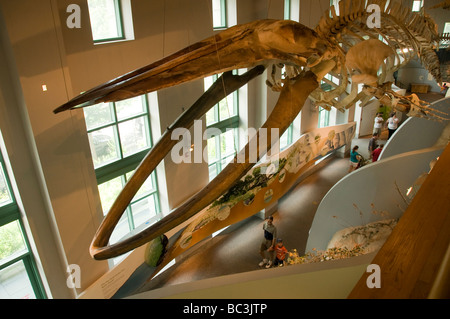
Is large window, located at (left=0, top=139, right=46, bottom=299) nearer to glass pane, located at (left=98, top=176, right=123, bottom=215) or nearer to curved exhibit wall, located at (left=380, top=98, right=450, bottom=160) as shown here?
glass pane, located at (left=98, top=176, right=123, bottom=215)

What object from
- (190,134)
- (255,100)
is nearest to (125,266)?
(190,134)

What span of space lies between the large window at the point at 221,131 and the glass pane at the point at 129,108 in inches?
71.5

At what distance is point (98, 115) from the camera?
5.91 m

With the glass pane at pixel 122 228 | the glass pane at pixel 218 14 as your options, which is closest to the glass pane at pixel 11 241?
the glass pane at pixel 122 228

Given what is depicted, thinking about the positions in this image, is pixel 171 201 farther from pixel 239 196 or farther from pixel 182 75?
pixel 182 75

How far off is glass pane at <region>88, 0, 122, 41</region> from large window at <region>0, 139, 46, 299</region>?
2473 mm

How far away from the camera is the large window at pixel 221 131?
26.6 feet

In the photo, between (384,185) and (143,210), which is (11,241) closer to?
(143,210)

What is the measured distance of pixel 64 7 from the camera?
15.8 feet

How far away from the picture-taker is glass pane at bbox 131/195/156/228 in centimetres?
703

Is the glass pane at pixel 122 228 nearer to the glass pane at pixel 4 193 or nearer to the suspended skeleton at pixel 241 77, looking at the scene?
the glass pane at pixel 4 193

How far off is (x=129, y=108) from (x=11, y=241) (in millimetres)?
2760

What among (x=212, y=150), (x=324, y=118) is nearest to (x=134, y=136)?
(x=212, y=150)

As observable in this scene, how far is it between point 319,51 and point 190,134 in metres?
3.86
